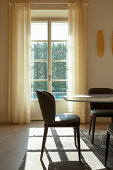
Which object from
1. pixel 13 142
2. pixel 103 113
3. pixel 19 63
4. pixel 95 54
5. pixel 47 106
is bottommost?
pixel 13 142

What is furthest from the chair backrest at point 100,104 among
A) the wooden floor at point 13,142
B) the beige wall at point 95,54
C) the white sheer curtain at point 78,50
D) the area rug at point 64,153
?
the beige wall at point 95,54

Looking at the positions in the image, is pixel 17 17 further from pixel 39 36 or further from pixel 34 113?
pixel 34 113

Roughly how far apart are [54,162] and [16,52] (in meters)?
2.94

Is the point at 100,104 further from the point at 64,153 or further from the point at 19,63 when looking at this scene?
the point at 19,63

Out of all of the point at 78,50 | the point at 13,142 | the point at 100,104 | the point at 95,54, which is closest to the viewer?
the point at 13,142

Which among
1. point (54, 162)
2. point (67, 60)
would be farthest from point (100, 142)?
point (67, 60)

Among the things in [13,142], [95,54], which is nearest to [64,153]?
[13,142]

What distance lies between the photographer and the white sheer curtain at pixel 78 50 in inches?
202

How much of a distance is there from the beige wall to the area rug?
137 cm

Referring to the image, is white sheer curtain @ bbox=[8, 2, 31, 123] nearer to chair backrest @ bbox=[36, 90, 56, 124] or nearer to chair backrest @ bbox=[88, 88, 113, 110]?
chair backrest @ bbox=[88, 88, 113, 110]

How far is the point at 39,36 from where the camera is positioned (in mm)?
5527

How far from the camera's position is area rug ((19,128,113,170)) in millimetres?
2666

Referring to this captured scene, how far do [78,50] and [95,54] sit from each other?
1.36ft

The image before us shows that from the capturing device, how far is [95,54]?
5254mm
